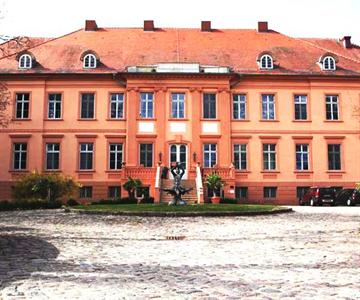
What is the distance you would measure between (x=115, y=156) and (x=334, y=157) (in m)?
16.6

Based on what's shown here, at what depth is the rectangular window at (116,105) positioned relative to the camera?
118 feet

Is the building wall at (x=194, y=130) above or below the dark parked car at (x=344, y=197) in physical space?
above

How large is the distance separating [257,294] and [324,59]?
33.8m

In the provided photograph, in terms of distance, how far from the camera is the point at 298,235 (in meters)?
12.7

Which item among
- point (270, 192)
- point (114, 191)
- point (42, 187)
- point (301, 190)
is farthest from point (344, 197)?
point (42, 187)

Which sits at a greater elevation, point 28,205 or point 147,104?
point 147,104

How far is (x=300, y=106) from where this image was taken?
36531mm

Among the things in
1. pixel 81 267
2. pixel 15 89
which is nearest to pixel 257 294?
pixel 81 267

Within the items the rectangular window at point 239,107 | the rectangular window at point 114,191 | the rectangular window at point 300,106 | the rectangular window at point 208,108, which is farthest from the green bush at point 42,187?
the rectangular window at point 300,106

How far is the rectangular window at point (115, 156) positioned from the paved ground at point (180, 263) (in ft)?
69.8

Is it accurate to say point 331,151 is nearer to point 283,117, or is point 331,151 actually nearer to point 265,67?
point 283,117

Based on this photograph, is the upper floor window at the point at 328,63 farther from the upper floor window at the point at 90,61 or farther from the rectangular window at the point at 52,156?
the rectangular window at the point at 52,156

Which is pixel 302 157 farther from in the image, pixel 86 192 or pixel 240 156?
pixel 86 192

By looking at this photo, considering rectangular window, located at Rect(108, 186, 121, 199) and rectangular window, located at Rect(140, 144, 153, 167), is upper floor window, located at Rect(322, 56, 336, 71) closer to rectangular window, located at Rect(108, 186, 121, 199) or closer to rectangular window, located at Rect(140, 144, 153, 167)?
rectangular window, located at Rect(140, 144, 153, 167)
